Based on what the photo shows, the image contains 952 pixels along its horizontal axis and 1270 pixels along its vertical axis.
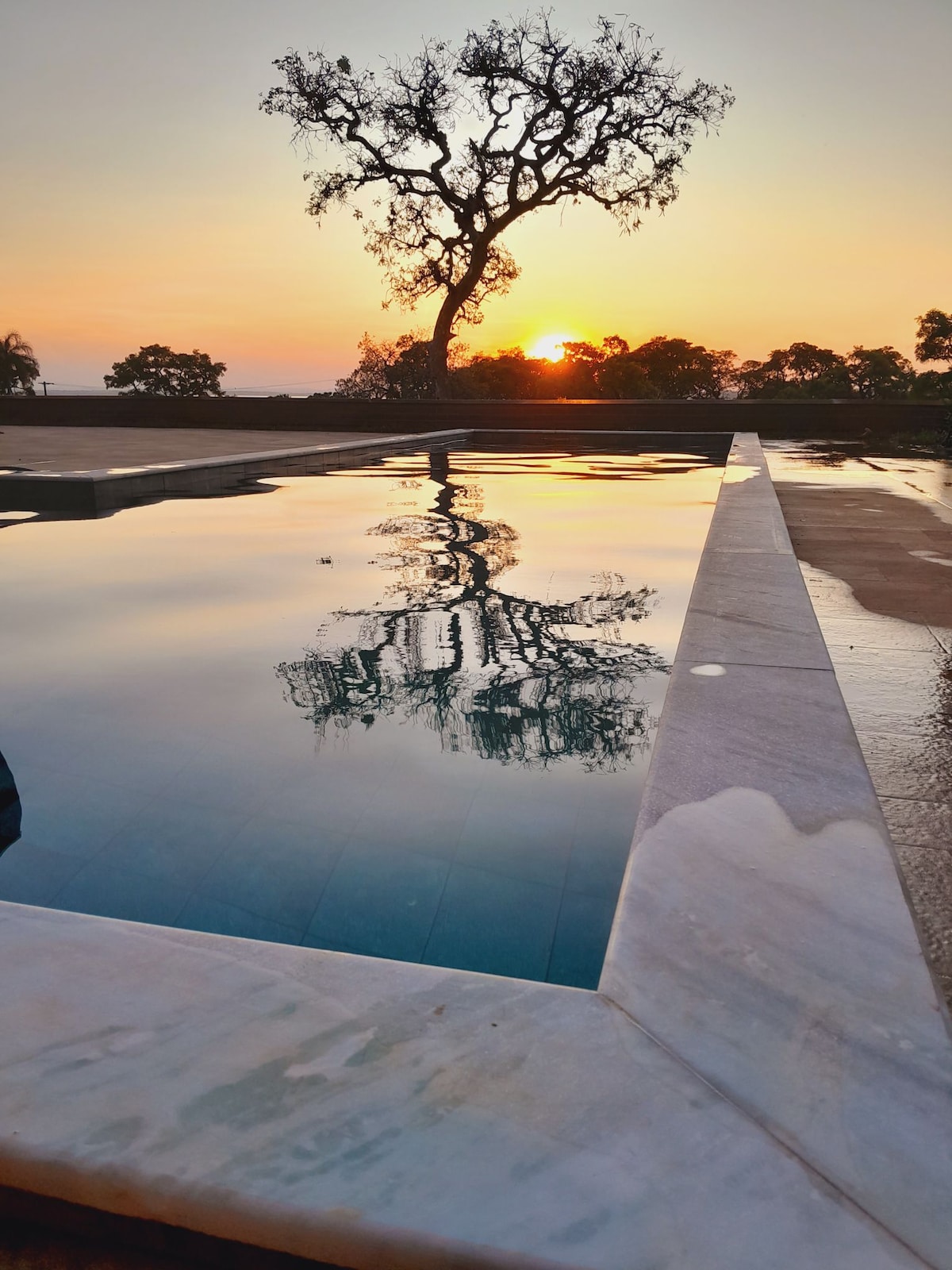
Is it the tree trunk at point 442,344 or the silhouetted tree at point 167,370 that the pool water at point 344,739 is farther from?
the silhouetted tree at point 167,370

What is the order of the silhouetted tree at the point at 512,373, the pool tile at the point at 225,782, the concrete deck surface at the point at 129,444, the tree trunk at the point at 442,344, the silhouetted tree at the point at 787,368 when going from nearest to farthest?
the pool tile at the point at 225,782 < the concrete deck surface at the point at 129,444 < the tree trunk at the point at 442,344 < the silhouetted tree at the point at 512,373 < the silhouetted tree at the point at 787,368

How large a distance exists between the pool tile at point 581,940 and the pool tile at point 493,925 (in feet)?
0.05

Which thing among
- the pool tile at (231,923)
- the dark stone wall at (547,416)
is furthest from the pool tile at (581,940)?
the dark stone wall at (547,416)

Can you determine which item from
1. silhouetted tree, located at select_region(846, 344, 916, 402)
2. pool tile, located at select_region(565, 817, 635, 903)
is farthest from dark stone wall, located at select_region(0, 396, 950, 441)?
silhouetted tree, located at select_region(846, 344, 916, 402)

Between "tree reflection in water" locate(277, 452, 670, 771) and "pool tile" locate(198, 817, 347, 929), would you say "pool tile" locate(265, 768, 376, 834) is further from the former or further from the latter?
"tree reflection in water" locate(277, 452, 670, 771)

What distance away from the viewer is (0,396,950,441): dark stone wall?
58.1 feet

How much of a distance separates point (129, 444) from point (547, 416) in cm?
930

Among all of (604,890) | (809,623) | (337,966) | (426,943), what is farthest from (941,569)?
(337,966)

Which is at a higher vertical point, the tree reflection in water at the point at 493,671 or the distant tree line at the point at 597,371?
the distant tree line at the point at 597,371

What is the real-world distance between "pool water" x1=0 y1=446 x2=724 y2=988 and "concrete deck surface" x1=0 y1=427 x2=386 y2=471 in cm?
502

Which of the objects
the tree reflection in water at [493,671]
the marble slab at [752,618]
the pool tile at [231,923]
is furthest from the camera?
the marble slab at [752,618]

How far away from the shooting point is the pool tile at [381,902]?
1365mm

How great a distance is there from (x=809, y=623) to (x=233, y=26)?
18.3 metres

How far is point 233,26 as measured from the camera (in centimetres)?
1548
